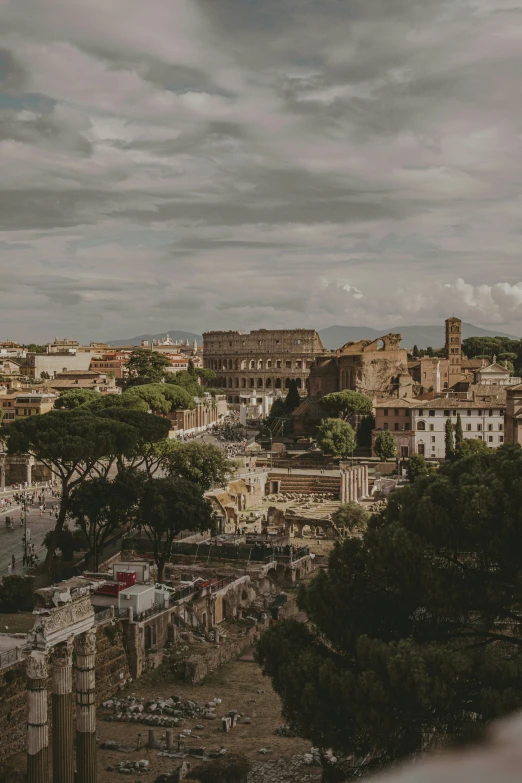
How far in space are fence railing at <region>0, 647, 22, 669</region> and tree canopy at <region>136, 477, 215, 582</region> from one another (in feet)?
35.6

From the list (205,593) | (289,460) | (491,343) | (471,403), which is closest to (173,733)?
(205,593)

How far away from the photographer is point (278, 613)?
1075 inches

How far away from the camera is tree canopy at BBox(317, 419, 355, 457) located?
2334 inches

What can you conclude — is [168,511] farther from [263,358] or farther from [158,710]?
[263,358]

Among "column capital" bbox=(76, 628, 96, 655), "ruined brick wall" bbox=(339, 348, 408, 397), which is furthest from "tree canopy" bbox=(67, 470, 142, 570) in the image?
"ruined brick wall" bbox=(339, 348, 408, 397)

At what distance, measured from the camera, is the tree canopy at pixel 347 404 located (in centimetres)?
6806

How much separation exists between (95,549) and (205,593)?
14.6 ft

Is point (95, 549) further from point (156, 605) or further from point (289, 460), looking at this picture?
point (289, 460)

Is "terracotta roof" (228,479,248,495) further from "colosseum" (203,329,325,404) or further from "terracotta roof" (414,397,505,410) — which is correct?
"colosseum" (203,329,325,404)

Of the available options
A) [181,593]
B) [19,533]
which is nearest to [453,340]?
[19,533]

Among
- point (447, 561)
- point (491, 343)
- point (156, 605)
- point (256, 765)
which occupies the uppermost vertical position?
point (491, 343)

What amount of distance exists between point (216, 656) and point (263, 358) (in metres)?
106

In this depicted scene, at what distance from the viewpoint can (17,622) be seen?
2170 centimetres

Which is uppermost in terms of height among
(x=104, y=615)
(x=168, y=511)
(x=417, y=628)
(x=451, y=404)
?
(x=451, y=404)
